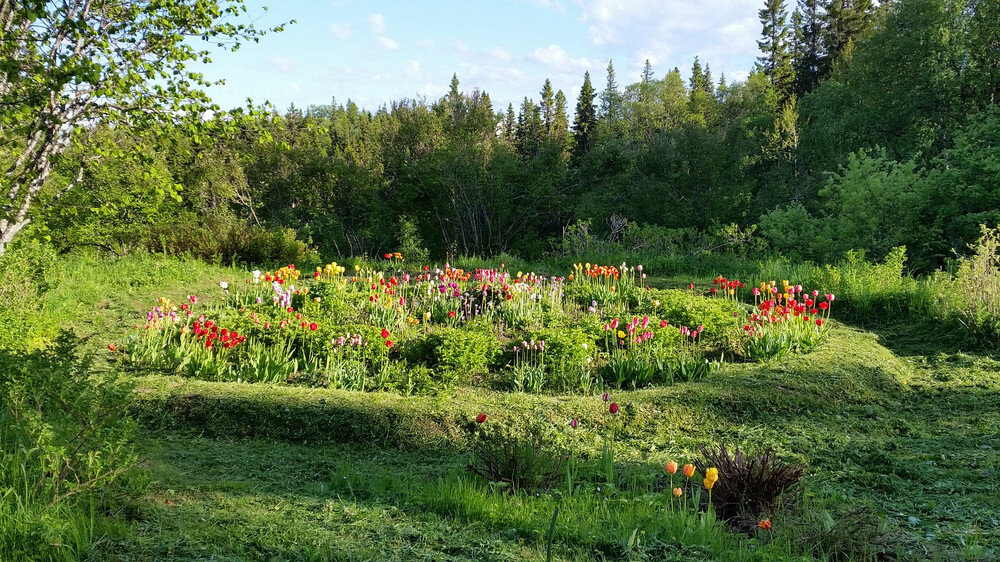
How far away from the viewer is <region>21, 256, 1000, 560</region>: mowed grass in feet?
8.42

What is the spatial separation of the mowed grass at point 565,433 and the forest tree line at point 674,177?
7001mm

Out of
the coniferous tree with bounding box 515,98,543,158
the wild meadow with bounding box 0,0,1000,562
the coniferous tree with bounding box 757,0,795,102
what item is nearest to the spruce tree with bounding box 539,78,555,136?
the coniferous tree with bounding box 515,98,543,158

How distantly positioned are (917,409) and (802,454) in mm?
1944

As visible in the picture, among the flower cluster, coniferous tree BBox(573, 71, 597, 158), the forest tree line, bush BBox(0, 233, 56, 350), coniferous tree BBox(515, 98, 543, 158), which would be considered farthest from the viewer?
coniferous tree BBox(573, 71, 597, 158)

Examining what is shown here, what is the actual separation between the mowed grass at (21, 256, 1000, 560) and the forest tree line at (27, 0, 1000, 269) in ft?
23.0

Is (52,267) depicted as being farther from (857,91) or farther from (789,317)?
(857,91)

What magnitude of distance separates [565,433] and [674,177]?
67.4 ft

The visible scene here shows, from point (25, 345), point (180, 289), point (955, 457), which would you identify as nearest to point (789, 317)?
point (955, 457)

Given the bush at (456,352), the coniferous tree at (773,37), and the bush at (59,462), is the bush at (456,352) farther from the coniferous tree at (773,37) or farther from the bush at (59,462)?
the coniferous tree at (773,37)

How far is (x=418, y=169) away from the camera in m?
22.1

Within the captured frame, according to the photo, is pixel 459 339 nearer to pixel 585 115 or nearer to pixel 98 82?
pixel 98 82

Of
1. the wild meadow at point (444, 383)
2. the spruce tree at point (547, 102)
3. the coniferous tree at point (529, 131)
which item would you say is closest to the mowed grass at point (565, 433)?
the wild meadow at point (444, 383)

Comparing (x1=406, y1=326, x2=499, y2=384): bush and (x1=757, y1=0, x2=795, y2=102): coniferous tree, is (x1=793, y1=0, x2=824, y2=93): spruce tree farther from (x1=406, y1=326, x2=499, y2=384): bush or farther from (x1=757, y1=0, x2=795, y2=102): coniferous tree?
(x1=406, y1=326, x2=499, y2=384): bush

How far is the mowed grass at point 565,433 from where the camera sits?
257 cm
